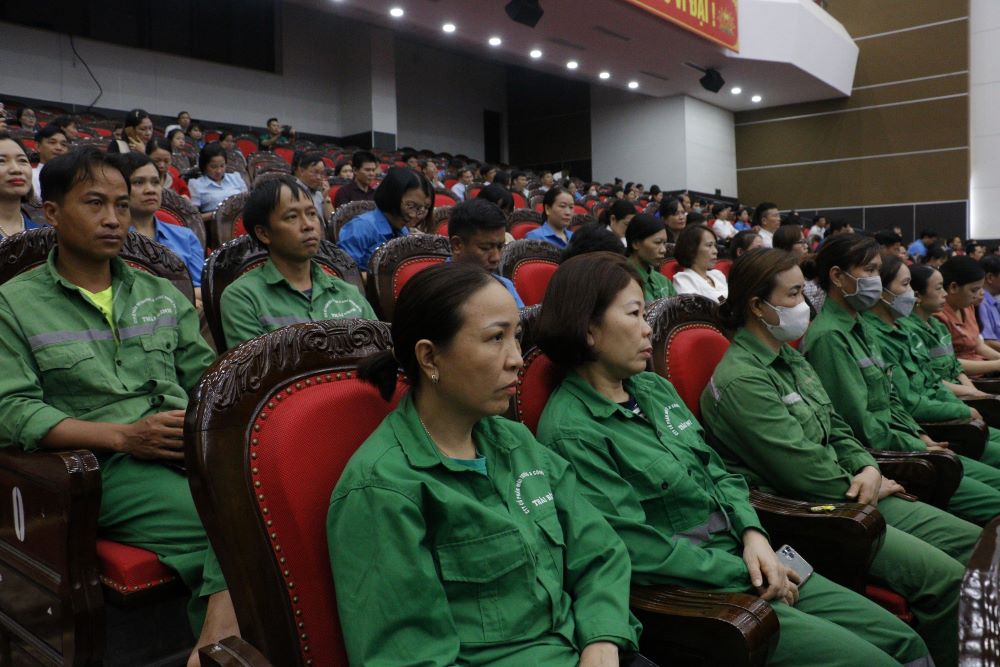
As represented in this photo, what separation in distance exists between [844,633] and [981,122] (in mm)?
13411

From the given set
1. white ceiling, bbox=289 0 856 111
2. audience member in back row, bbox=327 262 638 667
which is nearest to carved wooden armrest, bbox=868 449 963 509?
audience member in back row, bbox=327 262 638 667

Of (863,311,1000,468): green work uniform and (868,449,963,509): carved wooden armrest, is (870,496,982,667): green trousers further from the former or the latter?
(863,311,1000,468): green work uniform

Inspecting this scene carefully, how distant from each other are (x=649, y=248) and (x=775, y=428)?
182cm

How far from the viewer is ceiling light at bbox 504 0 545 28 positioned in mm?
8141

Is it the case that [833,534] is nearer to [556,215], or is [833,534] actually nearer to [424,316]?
[424,316]

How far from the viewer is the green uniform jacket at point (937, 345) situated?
9.66 feet

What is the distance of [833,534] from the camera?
153 cm

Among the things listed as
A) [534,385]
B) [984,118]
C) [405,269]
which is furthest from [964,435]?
[984,118]

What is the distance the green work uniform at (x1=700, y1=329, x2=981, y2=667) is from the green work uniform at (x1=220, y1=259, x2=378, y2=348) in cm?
99

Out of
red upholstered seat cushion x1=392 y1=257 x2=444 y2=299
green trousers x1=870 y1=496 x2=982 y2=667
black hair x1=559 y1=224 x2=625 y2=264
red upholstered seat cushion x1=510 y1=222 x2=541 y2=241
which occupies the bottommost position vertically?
green trousers x1=870 y1=496 x2=982 y2=667

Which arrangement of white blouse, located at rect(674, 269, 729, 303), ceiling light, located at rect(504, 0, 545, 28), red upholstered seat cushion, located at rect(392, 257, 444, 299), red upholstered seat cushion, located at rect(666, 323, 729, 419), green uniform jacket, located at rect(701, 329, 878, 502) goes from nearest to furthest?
green uniform jacket, located at rect(701, 329, 878, 502), red upholstered seat cushion, located at rect(666, 323, 729, 419), red upholstered seat cushion, located at rect(392, 257, 444, 299), white blouse, located at rect(674, 269, 729, 303), ceiling light, located at rect(504, 0, 545, 28)

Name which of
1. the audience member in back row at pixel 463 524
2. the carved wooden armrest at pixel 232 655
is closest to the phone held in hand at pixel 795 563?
the audience member in back row at pixel 463 524

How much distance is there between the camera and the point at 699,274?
12.2ft

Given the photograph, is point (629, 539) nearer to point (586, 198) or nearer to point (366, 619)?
point (366, 619)
